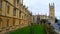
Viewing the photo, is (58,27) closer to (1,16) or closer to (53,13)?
(1,16)

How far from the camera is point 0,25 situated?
338 inches

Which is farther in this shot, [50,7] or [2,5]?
[50,7]

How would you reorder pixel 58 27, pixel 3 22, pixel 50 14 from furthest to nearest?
pixel 50 14 → pixel 58 27 → pixel 3 22

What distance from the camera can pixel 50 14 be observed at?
7425 cm

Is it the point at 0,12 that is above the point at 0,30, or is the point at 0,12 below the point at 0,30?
above

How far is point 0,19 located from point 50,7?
228ft

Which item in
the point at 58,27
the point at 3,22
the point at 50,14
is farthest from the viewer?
the point at 50,14

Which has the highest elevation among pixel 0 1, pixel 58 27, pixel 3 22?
pixel 0 1

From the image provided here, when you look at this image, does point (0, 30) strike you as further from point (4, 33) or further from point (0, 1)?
point (0, 1)

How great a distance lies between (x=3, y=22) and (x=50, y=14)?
66.0 meters

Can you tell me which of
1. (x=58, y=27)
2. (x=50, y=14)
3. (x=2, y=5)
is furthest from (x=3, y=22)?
(x=50, y=14)

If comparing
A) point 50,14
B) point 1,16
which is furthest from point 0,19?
point 50,14

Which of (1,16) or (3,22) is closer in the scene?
(1,16)

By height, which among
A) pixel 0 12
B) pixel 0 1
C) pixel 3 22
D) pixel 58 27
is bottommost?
pixel 58 27
